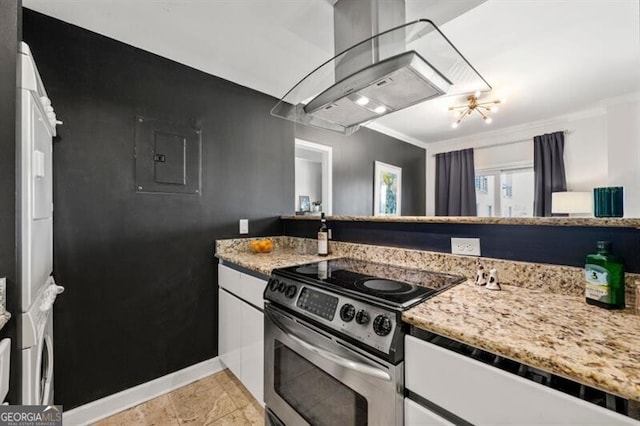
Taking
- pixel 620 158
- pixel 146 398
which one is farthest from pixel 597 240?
pixel 620 158

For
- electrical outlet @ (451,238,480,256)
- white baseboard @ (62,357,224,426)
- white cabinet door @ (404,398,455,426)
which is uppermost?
electrical outlet @ (451,238,480,256)

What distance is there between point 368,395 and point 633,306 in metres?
0.92

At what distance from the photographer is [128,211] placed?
1.72 metres

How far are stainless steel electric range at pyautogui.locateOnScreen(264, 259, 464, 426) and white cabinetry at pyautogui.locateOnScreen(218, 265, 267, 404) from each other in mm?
154

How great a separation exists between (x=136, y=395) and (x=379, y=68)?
2.36 meters

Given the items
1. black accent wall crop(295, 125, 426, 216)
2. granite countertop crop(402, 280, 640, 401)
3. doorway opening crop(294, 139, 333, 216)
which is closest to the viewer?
granite countertop crop(402, 280, 640, 401)

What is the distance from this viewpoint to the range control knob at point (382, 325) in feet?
2.78

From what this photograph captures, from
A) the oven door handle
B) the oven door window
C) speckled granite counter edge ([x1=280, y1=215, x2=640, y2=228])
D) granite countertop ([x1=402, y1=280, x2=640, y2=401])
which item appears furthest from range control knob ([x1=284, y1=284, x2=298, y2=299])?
speckled granite counter edge ([x1=280, y1=215, x2=640, y2=228])

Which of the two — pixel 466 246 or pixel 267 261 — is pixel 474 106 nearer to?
pixel 466 246

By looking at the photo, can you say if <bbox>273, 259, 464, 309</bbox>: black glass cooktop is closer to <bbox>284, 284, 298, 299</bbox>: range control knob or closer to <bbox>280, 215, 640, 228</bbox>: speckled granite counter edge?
<bbox>284, 284, 298, 299</bbox>: range control knob

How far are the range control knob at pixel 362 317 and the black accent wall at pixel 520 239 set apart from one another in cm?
69

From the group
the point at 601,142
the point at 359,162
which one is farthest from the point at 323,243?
the point at 601,142

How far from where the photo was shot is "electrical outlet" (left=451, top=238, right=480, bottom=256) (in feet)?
4.20

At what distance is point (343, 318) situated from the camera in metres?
0.98
